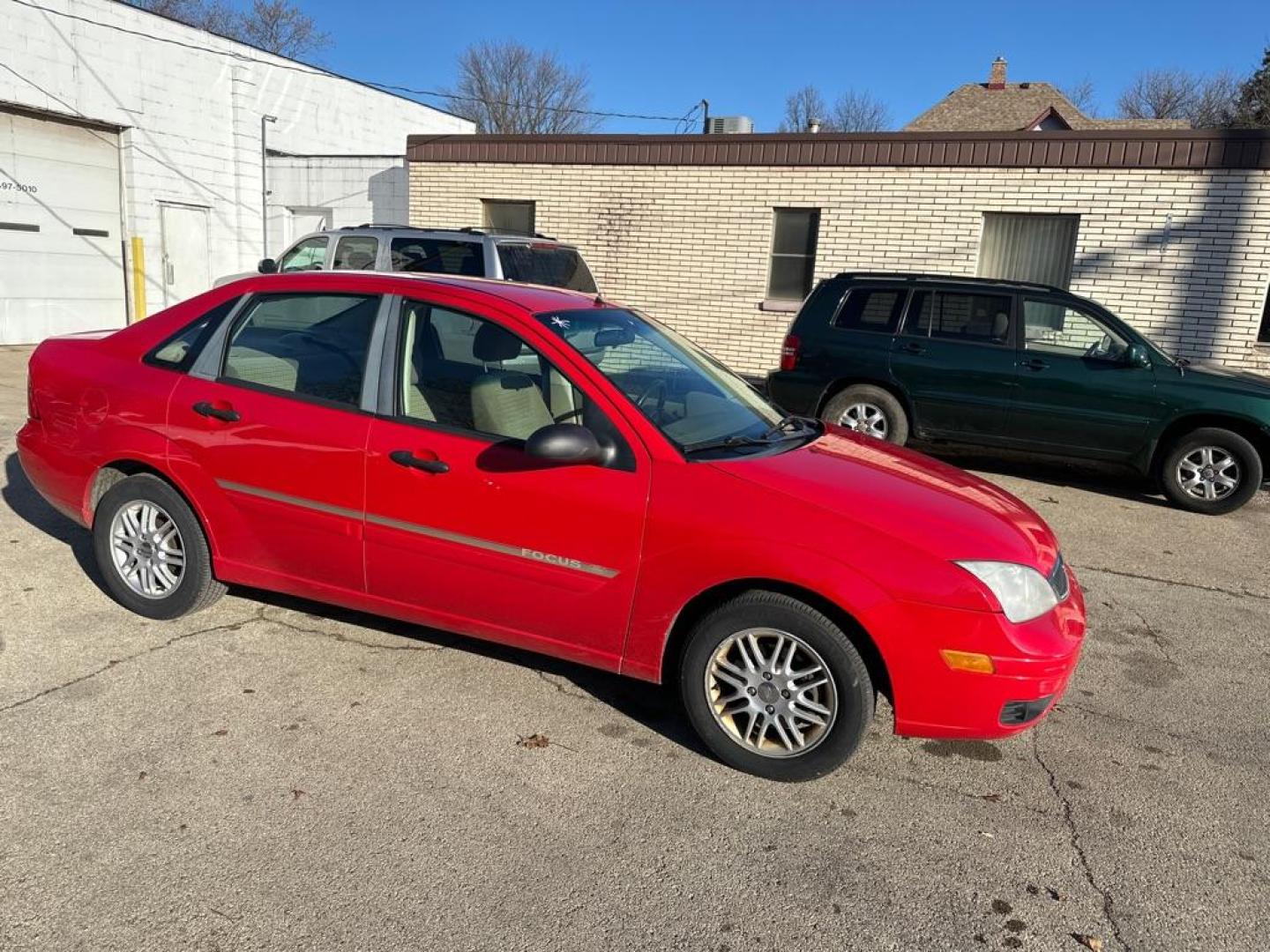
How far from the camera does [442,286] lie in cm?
396

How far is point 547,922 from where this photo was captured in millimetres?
2615

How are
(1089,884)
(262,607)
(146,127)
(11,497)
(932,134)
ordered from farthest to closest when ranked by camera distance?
(146,127)
(932,134)
(11,497)
(262,607)
(1089,884)

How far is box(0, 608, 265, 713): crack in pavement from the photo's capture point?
370 centimetres

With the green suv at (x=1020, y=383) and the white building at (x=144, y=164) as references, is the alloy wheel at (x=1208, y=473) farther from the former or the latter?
the white building at (x=144, y=164)

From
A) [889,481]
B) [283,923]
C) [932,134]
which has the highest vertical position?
[932,134]

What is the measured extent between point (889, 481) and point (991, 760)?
114 centimetres

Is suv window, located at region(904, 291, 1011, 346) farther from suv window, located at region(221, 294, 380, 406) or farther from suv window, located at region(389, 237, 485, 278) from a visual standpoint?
suv window, located at region(221, 294, 380, 406)

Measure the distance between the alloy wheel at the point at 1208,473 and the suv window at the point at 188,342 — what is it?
279 inches

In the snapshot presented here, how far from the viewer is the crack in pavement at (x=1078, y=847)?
2697 millimetres

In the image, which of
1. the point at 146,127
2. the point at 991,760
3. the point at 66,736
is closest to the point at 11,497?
the point at 66,736

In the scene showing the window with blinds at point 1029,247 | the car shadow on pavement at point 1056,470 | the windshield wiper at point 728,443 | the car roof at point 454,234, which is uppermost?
the window with blinds at point 1029,247

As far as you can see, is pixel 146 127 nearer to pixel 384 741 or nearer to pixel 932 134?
pixel 932 134

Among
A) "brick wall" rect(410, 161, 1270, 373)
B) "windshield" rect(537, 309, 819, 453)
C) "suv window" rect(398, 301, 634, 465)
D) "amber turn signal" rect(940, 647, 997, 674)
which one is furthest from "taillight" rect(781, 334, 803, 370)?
"amber turn signal" rect(940, 647, 997, 674)

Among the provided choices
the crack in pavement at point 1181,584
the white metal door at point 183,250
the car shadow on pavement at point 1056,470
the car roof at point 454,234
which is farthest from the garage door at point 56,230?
the crack in pavement at point 1181,584
